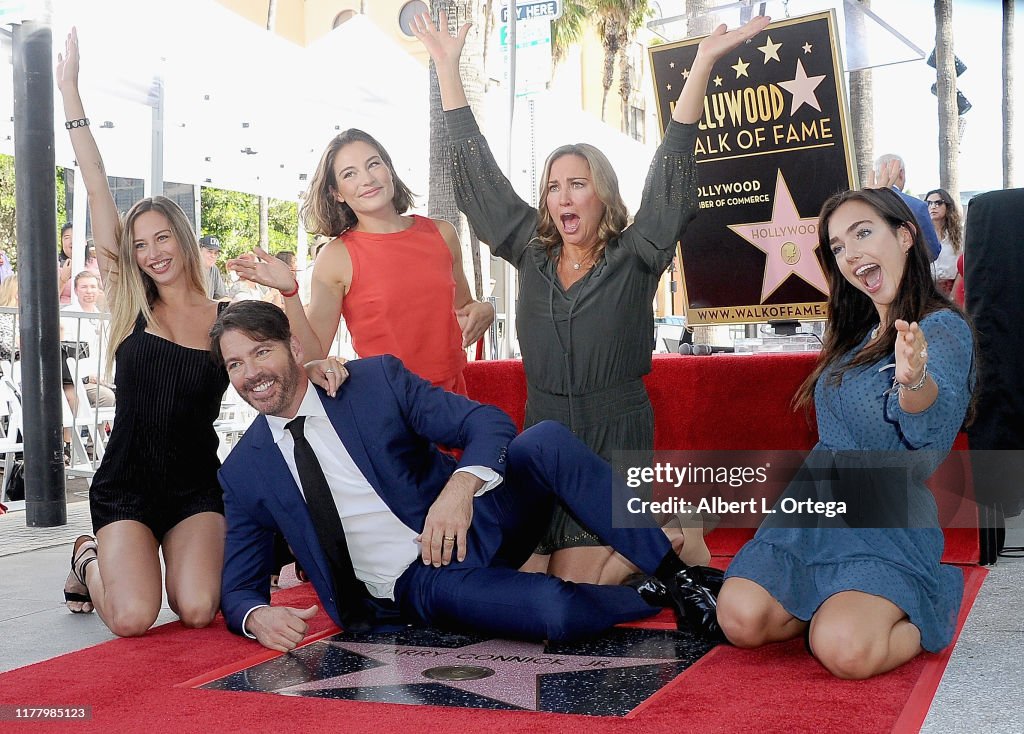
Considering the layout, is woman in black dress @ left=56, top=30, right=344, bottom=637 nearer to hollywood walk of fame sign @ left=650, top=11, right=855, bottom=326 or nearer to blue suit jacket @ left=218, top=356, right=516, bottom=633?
blue suit jacket @ left=218, top=356, right=516, bottom=633

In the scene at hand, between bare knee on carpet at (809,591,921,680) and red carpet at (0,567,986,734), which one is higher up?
bare knee on carpet at (809,591,921,680)

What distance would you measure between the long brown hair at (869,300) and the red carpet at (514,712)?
80 cm

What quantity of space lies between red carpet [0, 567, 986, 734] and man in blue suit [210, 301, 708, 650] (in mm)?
325

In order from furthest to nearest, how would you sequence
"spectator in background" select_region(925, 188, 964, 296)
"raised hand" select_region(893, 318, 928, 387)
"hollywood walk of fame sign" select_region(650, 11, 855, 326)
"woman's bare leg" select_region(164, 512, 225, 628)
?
1. "spectator in background" select_region(925, 188, 964, 296)
2. "hollywood walk of fame sign" select_region(650, 11, 855, 326)
3. "woman's bare leg" select_region(164, 512, 225, 628)
4. "raised hand" select_region(893, 318, 928, 387)

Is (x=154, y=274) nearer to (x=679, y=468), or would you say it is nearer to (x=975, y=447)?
(x=679, y=468)

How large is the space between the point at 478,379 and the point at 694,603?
1.88 m

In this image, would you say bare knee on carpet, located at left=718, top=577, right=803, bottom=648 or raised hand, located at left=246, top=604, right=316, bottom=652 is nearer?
bare knee on carpet, located at left=718, top=577, right=803, bottom=648

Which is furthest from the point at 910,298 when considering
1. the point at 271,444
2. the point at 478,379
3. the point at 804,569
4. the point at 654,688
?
the point at 478,379

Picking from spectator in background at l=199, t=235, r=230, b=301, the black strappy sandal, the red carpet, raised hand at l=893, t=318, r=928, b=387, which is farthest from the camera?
spectator in background at l=199, t=235, r=230, b=301

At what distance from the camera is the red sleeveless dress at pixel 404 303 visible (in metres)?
3.66

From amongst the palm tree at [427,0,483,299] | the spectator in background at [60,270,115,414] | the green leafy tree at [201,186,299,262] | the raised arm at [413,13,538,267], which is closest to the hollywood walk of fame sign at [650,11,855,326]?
the raised arm at [413,13,538,267]

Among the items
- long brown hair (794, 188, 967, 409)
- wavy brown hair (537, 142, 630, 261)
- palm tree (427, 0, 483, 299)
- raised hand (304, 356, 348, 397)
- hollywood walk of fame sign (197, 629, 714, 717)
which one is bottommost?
hollywood walk of fame sign (197, 629, 714, 717)

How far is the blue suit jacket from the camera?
10.3 feet

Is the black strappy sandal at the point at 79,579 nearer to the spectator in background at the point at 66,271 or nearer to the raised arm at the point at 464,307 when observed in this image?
the raised arm at the point at 464,307
